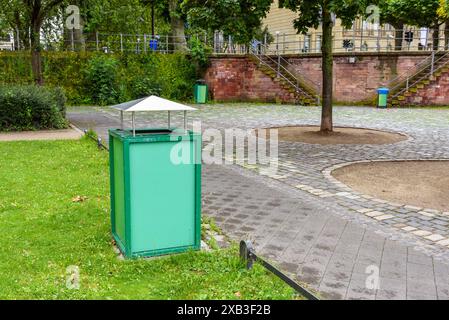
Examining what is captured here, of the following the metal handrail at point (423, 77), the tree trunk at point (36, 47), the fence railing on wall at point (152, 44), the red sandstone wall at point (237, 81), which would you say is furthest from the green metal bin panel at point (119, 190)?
the red sandstone wall at point (237, 81)

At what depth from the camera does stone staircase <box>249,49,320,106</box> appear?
26062mm

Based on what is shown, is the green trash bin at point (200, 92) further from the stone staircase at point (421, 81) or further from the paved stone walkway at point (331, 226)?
the paved stone walkway at point (331, 226)

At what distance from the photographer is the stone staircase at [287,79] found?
26.1 metres

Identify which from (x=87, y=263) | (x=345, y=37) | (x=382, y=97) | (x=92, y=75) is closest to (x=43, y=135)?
(x=87, y=263)

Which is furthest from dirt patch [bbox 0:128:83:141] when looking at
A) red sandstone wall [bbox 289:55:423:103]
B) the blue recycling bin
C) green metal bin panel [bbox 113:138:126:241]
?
red sandstone wall [bbox 289:55:423:103]

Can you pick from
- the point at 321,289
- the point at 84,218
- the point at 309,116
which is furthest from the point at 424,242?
the point at 309,116

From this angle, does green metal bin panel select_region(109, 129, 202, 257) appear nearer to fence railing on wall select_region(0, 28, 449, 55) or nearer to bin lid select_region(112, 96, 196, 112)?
bin lid select_region(112, 96, 196, 112)

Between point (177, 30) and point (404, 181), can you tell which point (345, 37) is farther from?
point (404, 181)

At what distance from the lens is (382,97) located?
24453 mm

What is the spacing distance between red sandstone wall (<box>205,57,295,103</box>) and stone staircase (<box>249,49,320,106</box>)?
36 centimetres

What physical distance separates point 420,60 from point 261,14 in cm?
1605

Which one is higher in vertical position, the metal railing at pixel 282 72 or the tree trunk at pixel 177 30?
the tree trunk at pixel 177 30

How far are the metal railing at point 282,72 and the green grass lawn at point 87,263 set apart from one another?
20.3 meters

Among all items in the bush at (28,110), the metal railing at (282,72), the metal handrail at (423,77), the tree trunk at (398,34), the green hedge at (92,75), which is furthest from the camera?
the tree trunk at (398,34)
